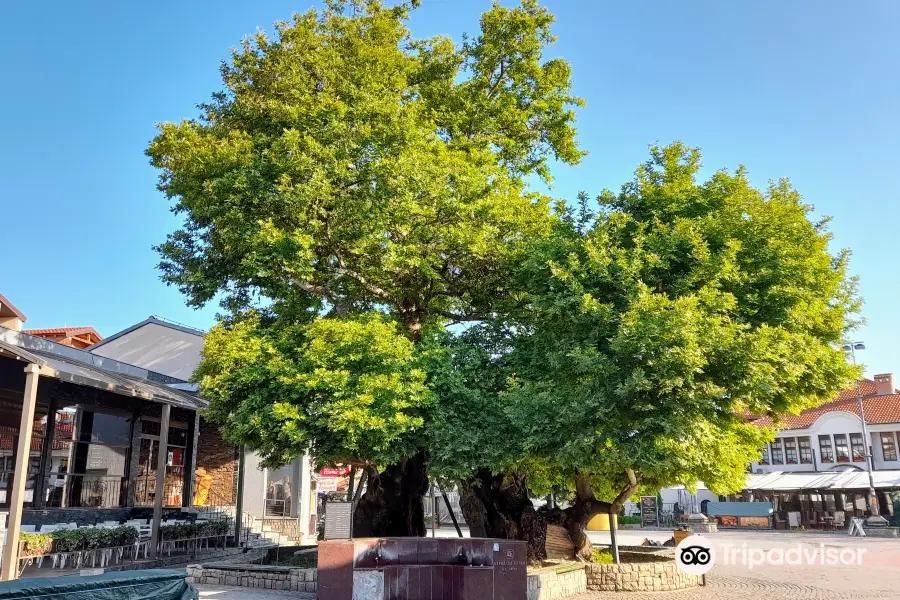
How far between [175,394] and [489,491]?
9663mm

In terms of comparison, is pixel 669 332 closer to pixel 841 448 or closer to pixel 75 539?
pixel 75 539

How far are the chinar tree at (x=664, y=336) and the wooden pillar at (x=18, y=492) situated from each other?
809 cm

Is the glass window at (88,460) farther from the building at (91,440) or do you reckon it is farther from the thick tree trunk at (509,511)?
the thick tree trunk at (509,511)

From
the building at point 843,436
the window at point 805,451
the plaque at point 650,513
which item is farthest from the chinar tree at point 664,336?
the window at point 805,451

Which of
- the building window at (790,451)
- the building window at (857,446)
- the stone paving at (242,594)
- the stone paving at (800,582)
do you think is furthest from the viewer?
Answer: the building window at (790,451)

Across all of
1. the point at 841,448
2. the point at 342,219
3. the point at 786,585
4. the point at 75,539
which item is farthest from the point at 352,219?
the point at 841,448

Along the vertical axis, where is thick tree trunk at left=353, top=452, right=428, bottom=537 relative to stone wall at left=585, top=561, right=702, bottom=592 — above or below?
above

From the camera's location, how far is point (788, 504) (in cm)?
3606

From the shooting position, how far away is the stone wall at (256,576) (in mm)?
13734

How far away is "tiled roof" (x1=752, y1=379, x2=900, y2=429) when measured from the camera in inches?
1473

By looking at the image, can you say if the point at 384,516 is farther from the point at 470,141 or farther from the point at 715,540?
the point at 715,540

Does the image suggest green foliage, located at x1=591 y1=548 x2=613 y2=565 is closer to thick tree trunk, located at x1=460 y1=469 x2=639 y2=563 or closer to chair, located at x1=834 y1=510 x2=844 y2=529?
thick tree trunk, located at x1=460 y1=469 x2=639 y2=563

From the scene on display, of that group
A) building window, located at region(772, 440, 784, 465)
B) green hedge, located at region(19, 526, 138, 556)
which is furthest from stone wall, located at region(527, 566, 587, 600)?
building window, located at region(772, 440, 784, 465)

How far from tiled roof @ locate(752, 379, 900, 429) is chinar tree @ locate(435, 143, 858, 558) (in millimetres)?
25577
